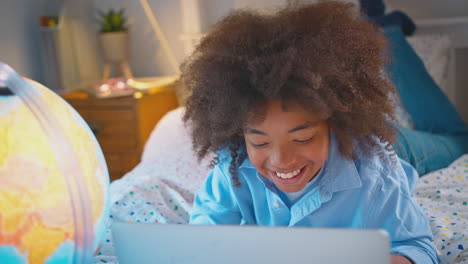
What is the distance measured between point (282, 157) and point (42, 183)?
42cm

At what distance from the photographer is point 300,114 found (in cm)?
95

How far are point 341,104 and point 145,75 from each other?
2.19 meters

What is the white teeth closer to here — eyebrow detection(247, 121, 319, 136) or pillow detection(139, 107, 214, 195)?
eyebrow detection(247, 121, 319, 136)

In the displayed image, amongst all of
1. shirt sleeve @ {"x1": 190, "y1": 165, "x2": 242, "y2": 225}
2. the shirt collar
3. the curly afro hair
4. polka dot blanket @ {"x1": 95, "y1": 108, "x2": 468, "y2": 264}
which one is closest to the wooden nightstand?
polka dot blanket @ {"x1": 95, "y1": 108, "x2": 468, "y2": 264}

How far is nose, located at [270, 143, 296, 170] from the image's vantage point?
3.14 ft

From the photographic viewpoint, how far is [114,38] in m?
2.78

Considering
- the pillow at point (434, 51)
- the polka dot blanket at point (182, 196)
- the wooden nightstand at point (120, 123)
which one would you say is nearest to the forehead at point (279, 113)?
the polka dot blanket at point (182, 196)

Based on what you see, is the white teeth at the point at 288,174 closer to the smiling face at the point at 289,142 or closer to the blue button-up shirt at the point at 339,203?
the smiling face at the point at 289,142

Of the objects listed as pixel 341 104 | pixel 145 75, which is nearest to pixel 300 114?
pixel 341 104

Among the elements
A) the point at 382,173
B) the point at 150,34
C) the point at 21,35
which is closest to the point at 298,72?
the point at 382,173

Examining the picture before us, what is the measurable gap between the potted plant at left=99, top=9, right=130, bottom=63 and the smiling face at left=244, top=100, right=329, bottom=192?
193cm

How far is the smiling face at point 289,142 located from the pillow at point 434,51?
4.58ft

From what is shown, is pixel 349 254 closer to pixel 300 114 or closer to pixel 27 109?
pixel 300 114

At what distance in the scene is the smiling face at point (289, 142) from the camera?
952 mm
